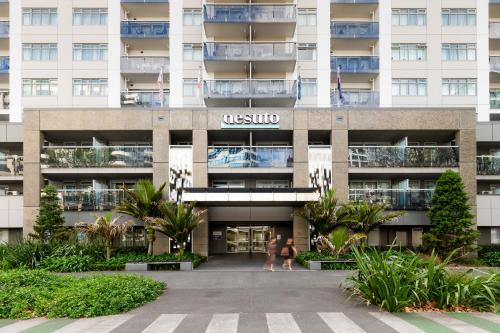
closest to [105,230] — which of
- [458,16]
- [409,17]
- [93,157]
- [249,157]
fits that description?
[93,157]

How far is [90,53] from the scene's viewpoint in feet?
101

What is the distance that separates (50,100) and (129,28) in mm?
8200

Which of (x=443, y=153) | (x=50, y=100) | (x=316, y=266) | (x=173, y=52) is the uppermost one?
(x=173, y=52)

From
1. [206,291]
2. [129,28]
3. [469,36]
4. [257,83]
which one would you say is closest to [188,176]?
[257,83]

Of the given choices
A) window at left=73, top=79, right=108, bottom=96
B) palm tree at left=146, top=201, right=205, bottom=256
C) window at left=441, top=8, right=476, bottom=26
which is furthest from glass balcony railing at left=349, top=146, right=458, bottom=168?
window at left=73, top=79, right=108, bottom=96

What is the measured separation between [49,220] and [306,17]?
23245 millimetres

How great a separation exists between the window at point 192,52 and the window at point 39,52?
10.1 m

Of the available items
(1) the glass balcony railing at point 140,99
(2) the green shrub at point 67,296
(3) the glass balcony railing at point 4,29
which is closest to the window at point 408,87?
(1) the glass balcony railing at point 140,99

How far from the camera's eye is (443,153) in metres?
24.6

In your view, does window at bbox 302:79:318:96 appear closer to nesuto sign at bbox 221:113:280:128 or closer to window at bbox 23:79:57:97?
nesuto sign at bbox 221:113:280:128

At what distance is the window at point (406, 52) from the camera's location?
31.0 metres

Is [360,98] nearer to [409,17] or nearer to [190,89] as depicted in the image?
[409,17]

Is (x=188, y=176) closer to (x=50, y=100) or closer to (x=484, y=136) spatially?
(x=50, y=100)

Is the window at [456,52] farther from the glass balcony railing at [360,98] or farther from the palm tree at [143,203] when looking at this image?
the palm tree at [143,203]
